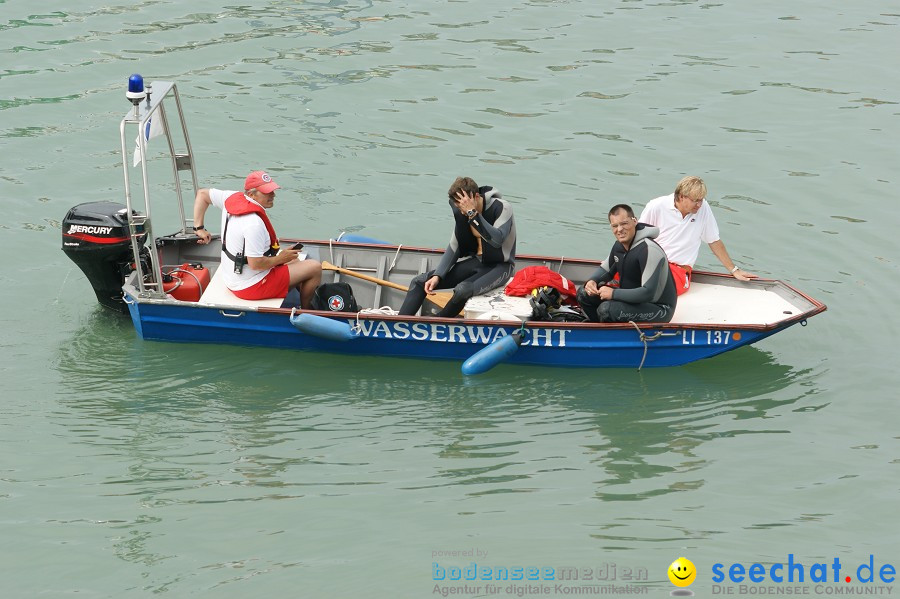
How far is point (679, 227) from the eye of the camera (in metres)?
11.2

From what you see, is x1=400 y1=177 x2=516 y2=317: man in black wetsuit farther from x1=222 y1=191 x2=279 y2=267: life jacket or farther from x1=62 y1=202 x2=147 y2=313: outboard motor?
x1=62 y1=202 x2=147 y2=313: outboard motor

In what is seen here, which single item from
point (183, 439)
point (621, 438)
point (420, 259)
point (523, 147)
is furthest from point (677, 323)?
point (523, 147)

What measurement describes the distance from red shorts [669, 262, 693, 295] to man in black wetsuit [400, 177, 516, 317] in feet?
5.15

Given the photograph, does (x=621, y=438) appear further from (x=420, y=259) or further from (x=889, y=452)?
(x=420, y=259)

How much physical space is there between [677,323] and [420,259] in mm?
2959

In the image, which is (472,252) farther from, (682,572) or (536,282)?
(682,572)

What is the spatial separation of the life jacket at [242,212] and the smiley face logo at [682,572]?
5010 millimetres

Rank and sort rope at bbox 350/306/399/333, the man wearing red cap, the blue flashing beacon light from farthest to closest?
the man wearing red cap, rope at bbox 350/306/399/333, the blue flashing beacon light

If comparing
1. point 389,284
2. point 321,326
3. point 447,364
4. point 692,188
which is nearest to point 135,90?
point 321,326

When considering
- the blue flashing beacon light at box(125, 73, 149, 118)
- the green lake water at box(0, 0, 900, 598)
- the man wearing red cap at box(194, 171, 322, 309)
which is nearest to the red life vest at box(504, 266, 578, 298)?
the green lake water at box(0, 0, 900, 598)

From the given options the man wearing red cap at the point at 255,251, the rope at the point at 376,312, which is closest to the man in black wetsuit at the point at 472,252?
the rope at the point at 376,312

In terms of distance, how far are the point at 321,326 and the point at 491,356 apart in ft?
5.23

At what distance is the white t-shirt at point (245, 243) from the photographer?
1074 cm

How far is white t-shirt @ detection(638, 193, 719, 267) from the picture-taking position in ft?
36.6
